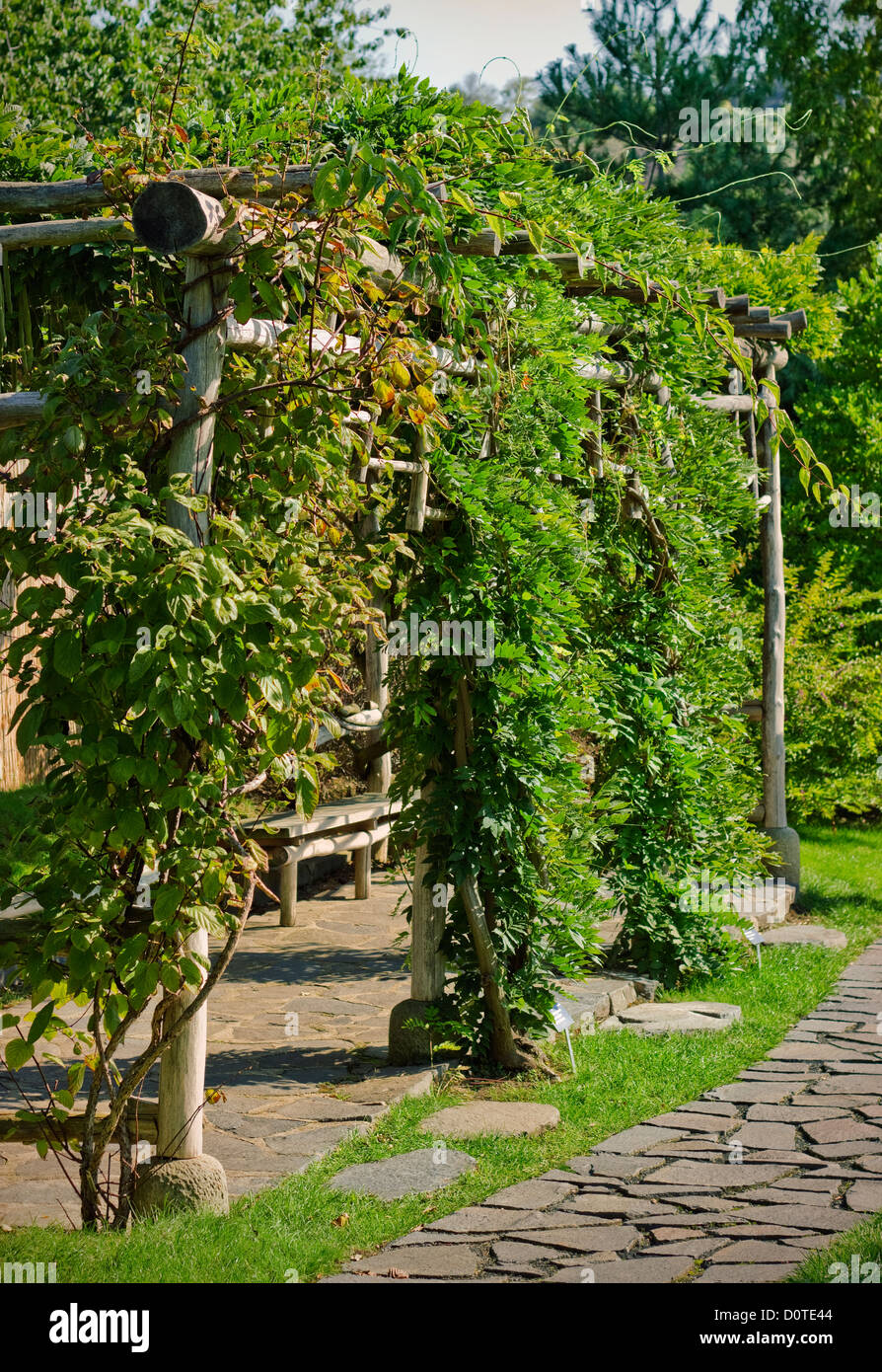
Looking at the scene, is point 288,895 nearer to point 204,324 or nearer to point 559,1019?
point 559,1019

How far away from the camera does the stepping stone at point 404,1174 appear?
4270 millimetres

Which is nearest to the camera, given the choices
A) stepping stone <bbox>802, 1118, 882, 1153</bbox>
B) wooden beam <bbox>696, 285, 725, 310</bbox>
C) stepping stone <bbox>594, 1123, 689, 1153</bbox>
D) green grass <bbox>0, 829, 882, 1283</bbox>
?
green grass <bbox>0, 829, 882, 1283</bbox>

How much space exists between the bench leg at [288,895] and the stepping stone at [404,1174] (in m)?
4.04

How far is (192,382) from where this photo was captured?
12.2ft

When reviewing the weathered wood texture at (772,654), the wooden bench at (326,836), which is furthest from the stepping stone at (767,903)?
the wooden bench at (326,836)

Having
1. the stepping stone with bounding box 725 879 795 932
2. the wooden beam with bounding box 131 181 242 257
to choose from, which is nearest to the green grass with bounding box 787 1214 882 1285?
the wooden beam with bounding box 131 181 242 257

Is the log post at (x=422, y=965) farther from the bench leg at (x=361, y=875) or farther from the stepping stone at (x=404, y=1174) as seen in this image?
the bench leg at (x=361, y=875)

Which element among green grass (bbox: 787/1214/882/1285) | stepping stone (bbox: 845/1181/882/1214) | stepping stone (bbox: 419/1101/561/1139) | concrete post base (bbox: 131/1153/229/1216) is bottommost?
stepping stone (bbox: 845/1181/882/1214)

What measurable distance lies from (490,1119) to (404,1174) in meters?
0.60

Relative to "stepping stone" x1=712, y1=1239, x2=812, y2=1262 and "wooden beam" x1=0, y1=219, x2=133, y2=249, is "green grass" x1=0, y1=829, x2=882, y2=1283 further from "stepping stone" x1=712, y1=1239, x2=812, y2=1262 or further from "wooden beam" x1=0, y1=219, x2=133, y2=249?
"wooden beam" x1=0, y1=219, x2=133, y2=249

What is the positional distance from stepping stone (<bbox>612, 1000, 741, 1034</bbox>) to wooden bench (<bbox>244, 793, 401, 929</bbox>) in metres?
1.94

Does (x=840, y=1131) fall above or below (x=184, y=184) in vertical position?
below

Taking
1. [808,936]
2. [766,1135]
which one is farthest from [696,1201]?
[808,936]

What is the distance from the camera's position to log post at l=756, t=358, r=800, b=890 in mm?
9516
